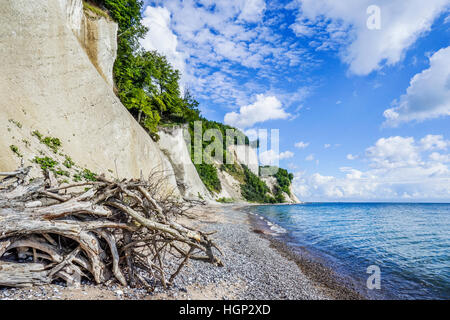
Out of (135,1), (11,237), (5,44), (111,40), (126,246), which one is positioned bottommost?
(126,246)

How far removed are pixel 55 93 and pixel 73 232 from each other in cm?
1618

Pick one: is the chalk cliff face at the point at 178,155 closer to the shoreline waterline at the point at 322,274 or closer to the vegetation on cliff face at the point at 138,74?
the vegetation on cliff face at the point at 138,74

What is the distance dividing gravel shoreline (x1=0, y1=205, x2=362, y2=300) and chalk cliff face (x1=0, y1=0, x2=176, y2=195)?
7.99m

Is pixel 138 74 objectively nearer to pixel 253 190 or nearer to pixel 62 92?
pixel 62 92

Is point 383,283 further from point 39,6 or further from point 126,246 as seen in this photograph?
point 39,6

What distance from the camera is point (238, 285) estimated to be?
676 cm

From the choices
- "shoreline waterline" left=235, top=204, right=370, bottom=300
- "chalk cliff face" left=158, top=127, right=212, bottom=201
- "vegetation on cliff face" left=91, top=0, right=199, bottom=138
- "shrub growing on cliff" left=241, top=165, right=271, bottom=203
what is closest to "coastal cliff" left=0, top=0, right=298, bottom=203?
"vegetation on cliff face" left=91, top=0, right=199, bottom=138

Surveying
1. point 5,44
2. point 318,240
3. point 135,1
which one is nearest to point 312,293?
point 318,240

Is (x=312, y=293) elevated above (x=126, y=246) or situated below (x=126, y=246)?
below

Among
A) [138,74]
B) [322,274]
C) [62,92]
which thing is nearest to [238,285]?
[322,274]

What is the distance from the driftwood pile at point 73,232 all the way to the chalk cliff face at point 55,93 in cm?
729

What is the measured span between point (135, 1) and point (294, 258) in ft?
102

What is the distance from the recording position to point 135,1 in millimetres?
25672
